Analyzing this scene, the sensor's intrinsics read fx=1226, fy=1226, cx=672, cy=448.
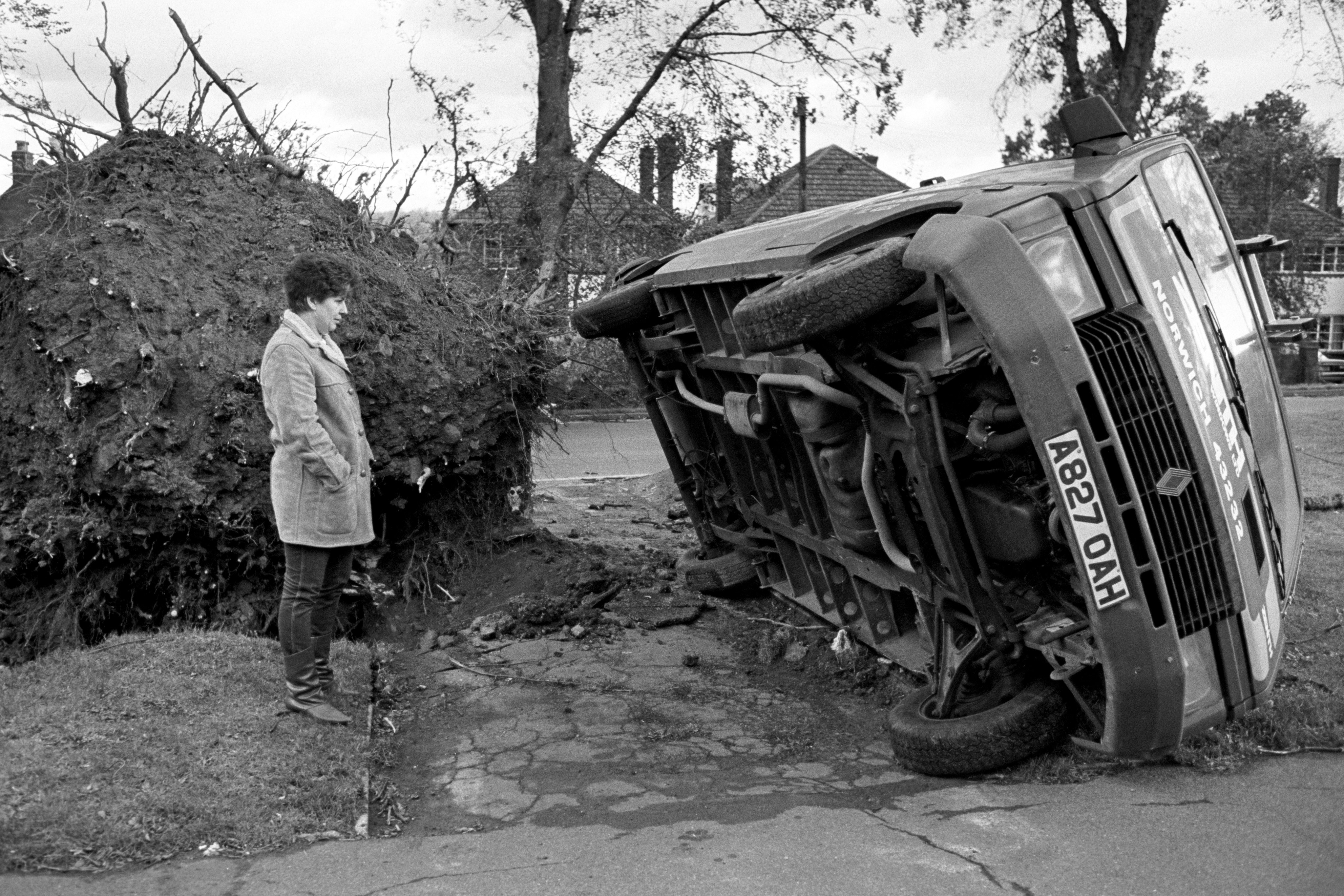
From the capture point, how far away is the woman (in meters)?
4.59

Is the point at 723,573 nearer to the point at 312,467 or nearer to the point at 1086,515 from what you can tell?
the point at 312,467

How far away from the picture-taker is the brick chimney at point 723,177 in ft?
57.2

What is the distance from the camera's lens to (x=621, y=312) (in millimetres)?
6531

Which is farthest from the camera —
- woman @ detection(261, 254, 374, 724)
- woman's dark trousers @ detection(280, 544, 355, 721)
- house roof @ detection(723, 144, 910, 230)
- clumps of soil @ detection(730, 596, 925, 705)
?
house roof @ detection(723, 144, 910, 230)

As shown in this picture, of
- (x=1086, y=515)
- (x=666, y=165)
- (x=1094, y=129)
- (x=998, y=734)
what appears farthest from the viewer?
(x=666, y=165)

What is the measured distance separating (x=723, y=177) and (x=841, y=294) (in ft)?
45.9

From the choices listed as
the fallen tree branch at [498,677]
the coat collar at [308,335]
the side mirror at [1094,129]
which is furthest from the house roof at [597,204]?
the side mirror at [1094,129]

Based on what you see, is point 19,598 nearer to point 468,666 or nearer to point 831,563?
point 468,666

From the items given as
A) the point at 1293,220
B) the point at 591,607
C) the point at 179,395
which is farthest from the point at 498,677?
the point at 1293,220

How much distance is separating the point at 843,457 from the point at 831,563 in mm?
1227

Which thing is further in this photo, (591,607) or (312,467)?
(591,607)

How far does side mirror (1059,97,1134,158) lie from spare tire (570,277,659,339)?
242 centimetres

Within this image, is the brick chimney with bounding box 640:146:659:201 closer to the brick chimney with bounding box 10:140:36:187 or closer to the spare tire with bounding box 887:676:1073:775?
the brick chimney with bounding box 10:140:36:187

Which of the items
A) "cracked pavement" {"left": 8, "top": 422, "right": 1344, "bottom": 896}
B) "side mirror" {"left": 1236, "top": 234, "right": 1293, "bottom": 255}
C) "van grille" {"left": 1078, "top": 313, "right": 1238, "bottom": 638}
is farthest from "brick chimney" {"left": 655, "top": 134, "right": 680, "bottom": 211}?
"van grille" {"left": 1078, "top": 313, "right": 1238, "bottom": 638}
